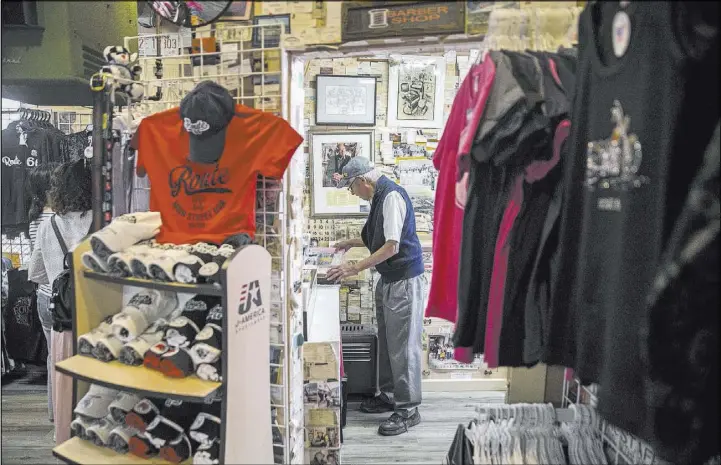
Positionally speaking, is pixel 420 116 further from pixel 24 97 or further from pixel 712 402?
pixel 712 402

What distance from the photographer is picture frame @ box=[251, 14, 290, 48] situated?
2.05 meters

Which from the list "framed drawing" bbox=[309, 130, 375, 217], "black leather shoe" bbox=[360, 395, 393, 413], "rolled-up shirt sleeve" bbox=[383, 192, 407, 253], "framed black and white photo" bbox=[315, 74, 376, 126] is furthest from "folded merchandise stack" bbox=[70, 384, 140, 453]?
"framed black and white photo" bbox=[315, 74, 376, 126]

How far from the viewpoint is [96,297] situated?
2.06m

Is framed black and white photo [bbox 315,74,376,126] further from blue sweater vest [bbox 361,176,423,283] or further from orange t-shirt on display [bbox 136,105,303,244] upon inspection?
orange t-shirt on display [bbox 136,105,303,244]

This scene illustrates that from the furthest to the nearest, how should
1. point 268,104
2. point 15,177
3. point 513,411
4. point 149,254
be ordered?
point 15,177, point 268,104, point 513,411, point 149,254

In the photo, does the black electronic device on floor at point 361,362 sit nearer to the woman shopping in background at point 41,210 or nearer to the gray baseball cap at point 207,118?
the woman shopping in background at point 41,210

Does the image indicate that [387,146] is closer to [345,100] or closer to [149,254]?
[345,100]

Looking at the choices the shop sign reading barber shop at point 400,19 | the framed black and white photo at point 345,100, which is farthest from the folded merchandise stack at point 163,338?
the framed black and white photo at point 345,100

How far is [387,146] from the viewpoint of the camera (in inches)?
171

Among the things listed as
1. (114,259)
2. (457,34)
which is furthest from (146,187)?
(457,34)

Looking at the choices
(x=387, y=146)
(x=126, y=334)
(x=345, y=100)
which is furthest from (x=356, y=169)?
(x=126, y=334)

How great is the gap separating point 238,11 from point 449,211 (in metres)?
1.14

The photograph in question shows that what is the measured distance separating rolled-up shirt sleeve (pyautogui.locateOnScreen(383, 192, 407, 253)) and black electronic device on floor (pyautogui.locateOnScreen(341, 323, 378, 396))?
88 centimetres

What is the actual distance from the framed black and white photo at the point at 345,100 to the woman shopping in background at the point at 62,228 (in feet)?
6.42
